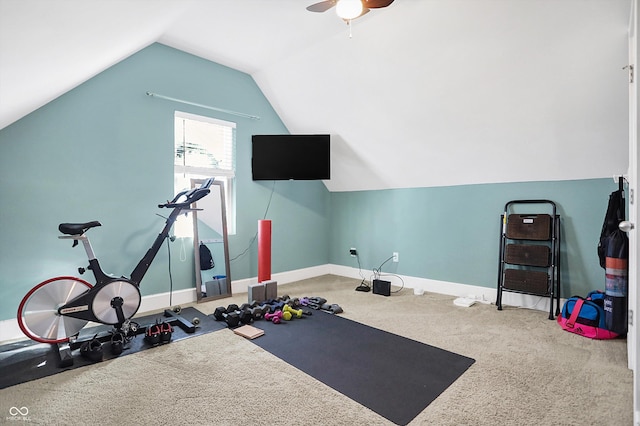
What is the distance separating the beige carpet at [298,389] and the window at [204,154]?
187 cm

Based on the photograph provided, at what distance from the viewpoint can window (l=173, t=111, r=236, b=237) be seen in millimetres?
3832

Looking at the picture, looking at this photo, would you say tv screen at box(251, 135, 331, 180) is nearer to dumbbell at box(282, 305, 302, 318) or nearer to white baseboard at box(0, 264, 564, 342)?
white baseboard at box(0, 264, 564, 342)

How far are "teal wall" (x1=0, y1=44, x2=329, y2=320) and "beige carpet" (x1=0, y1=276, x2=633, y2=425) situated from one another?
1.22 meters

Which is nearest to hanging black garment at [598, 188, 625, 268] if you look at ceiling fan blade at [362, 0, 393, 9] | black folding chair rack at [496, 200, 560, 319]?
black folding chair rack at [496, 200, 560, 319]

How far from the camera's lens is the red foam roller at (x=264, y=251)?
4090 millimetres

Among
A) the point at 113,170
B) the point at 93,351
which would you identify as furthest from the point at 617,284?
the point at 113,170

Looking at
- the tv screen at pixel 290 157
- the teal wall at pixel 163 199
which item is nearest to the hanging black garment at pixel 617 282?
the teal wall at pixel 163 199

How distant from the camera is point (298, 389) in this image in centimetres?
198

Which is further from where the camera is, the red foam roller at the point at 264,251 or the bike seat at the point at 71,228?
the red foam roller at the point at 264,251

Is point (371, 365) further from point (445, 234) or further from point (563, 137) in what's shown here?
point (563, 137)

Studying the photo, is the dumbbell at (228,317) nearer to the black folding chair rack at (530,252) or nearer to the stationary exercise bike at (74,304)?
the stationary exercise bike at (74,304)

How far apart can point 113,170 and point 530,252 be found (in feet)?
14.4

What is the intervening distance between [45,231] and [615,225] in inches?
198

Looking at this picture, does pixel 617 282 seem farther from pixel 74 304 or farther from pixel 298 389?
pixel 74 304
